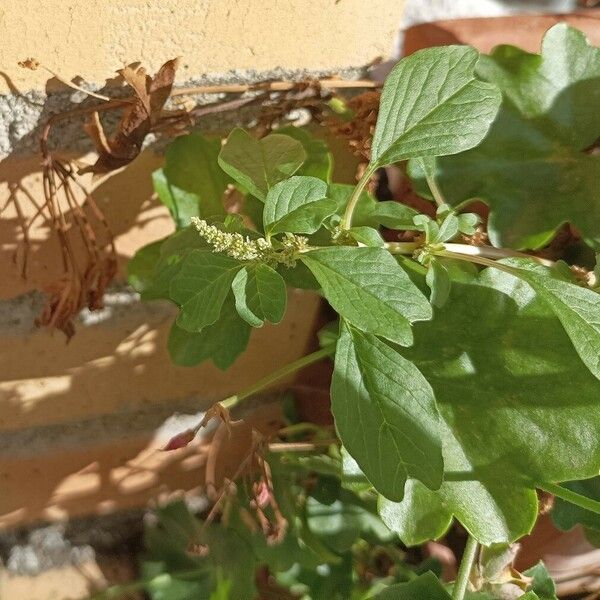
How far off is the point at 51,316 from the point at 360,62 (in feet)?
0.96

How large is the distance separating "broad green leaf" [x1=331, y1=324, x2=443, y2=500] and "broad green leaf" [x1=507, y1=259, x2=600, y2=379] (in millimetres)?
78

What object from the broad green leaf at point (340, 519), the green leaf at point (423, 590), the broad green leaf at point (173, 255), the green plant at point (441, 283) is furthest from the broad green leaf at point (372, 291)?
the broad green leaf at point (340, 519)

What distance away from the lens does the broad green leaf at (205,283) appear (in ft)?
1.37

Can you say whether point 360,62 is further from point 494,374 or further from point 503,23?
point 494,374

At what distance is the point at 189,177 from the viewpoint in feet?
1.78

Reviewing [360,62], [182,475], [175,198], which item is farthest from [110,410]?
[360,62]

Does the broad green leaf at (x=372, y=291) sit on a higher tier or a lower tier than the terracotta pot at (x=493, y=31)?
lower

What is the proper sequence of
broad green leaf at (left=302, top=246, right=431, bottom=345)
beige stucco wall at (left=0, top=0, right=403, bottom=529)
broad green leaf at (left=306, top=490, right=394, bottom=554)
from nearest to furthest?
broad green leaf at (left=302, top=246, right=431, bottom=345), beige stucco wall at (left=0, top=0, right=403, bottom=529), broad green leaf at (left=306, top=490, right=394, bottom=554)

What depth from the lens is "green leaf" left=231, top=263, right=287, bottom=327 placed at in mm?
402

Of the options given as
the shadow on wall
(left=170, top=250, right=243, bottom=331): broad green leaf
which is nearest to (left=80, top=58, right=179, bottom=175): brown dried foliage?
(left=170, top=250, right=243, bottom=331): broad green leaf

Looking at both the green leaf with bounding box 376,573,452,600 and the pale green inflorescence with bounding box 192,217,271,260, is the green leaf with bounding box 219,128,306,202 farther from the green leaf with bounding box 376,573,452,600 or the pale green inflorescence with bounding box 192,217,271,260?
the green leaf with bounding box 376,573,452,600

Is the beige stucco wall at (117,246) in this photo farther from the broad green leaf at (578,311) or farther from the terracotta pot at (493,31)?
the broad green leaf at (578,311)

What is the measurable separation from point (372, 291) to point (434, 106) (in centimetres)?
11

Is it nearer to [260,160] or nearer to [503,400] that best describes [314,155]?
[260,160]
